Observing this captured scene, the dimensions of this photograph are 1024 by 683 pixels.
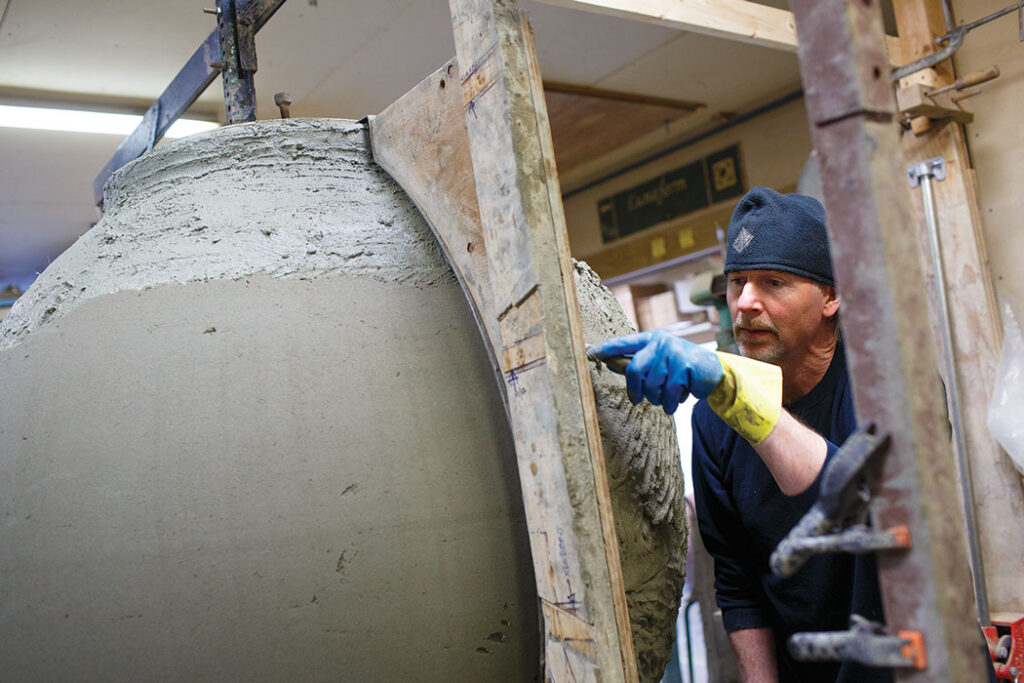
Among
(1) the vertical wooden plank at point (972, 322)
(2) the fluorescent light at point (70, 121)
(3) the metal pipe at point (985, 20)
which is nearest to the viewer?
(3) the metal pipe at point (985, 20)

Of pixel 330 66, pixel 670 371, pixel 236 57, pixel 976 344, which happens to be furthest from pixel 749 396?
pixel 330 66

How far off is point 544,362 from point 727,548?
728mm

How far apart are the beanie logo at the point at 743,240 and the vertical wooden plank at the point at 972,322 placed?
138cm

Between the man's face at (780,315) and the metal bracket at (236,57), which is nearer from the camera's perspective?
the man's face at (780,315)

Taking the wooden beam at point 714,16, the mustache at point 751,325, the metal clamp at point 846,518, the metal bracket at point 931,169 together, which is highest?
the wooden beam at point 714,16

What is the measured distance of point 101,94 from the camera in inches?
136

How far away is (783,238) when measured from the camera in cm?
138

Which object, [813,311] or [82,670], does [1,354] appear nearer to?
[82,670]

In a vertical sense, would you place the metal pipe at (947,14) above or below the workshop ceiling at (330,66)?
below

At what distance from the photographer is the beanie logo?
141 centimetres

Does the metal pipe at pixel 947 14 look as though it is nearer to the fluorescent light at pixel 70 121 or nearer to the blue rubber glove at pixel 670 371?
the blue rubber glove at pixel 670 371

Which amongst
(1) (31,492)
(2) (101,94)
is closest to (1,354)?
(1) (31,492)

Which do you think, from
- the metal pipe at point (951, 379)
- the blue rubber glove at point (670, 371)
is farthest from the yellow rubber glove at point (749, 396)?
the metal pipe at point (951, 379)

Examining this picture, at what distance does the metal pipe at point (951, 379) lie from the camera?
2365mm
